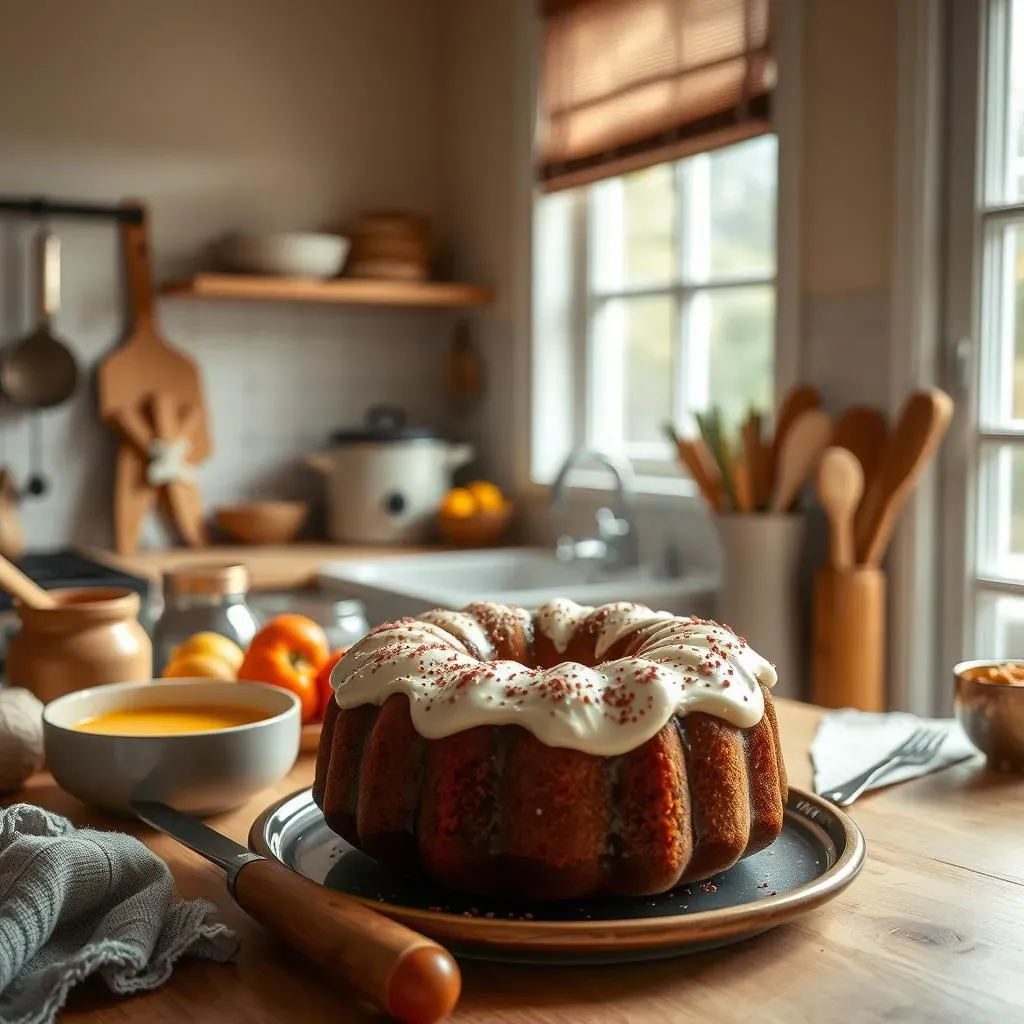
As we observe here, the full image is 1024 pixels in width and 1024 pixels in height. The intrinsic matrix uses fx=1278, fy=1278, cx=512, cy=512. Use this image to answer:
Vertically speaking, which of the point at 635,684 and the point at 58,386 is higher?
the point at 58,386

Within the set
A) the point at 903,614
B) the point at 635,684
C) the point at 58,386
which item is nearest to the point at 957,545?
the point at 903,614

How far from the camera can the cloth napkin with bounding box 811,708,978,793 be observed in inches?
43.9

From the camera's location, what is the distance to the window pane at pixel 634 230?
298 cm

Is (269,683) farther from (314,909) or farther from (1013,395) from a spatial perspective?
(1013,395)

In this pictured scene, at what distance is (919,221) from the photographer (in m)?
2.18

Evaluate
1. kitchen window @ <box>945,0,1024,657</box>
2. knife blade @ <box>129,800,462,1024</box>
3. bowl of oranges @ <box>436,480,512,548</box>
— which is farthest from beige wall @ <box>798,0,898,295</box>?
knife blade @ <box>129,800,462,1024</box>

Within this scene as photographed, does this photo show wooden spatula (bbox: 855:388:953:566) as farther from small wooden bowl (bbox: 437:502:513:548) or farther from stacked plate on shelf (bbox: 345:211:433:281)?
stacked plate on shelf (bbox: 345:211:433:281)

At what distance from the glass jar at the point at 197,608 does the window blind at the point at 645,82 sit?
1.59m

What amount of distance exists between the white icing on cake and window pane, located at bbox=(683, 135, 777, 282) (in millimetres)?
1947

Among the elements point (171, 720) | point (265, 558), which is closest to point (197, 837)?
point (171, 720)

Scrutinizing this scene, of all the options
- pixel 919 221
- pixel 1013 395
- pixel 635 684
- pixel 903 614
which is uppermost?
pixel 919 221

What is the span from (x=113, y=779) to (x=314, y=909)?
1.11 feet

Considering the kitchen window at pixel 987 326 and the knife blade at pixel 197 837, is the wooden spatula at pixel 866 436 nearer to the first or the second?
the kitchen window at pixel 987 326

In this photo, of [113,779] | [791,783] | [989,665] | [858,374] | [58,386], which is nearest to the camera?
[113,779]
